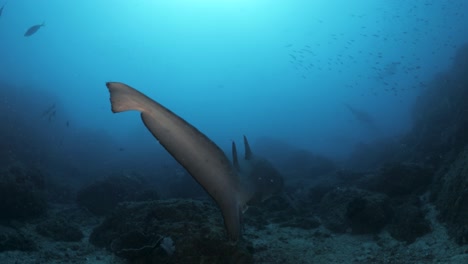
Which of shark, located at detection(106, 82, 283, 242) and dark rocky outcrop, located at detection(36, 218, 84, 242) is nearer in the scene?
shark, located at detection(106, 82, 283, 242)

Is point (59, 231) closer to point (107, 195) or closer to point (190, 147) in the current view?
point (107, 195)

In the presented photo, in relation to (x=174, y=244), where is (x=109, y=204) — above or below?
below

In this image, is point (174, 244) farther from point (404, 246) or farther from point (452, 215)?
point (452, 215)

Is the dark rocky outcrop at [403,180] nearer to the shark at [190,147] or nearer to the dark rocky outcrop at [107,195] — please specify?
the dark rocky outcrop at [107,195]

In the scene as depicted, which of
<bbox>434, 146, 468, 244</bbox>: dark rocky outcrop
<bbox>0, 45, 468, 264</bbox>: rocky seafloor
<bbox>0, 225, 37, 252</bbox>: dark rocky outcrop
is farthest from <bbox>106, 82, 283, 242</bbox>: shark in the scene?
<bbox>0, 225, 37, 252</bbox>: dark rocky outcrop

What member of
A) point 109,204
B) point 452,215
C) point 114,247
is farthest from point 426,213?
point 109,204

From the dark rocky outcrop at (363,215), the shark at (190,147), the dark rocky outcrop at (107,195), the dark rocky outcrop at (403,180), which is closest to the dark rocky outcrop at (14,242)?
the dark rocky outcrop at (107,195)

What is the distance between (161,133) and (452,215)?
19.9 ft

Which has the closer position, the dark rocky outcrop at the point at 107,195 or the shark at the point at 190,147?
the shark at the point at 190,147

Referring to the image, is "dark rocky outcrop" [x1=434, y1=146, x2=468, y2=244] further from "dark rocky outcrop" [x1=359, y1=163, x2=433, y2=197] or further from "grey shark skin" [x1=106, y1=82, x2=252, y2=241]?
"grey shark skin" [x1=106, y1=82, x2=252, y2=241]

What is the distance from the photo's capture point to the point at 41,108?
109 feet

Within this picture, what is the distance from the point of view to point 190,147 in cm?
167

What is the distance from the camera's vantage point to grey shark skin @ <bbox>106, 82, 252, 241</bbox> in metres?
1.66

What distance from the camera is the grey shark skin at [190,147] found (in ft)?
5.45
